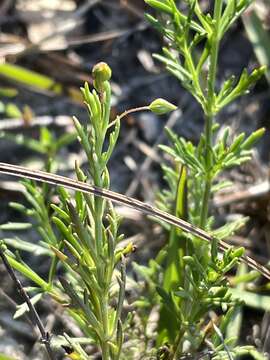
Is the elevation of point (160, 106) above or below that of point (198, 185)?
above

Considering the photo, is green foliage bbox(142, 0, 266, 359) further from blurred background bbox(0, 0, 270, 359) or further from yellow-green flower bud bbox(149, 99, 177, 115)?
blurred background bbox(0, 0, 270, 359)

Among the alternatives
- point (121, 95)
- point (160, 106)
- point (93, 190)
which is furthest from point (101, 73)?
point (121, 95)

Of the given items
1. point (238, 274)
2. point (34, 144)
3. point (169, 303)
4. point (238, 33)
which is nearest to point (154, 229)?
point (238, 274)

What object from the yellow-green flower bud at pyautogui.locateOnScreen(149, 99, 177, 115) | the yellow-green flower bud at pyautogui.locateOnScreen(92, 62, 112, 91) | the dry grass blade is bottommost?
the dry grass blade

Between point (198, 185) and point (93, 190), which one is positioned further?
point (198, 185)

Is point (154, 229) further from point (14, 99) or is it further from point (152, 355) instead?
point (14, 99)

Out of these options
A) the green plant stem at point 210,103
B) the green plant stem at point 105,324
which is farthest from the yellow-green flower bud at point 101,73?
the green plant stem at point 105,324

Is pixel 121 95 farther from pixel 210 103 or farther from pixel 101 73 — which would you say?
pixel 101 73

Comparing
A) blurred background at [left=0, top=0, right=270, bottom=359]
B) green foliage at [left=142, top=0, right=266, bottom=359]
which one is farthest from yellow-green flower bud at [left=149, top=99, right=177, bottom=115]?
blurred background at [left=0, top=0, right=270, bottom=359]
